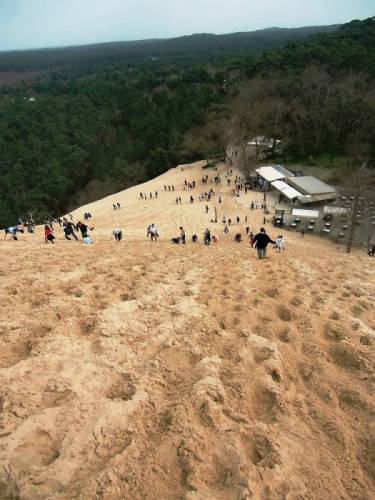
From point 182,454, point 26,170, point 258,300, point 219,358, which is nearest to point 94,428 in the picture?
point 182,454

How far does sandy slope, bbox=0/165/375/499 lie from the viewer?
3.81 m

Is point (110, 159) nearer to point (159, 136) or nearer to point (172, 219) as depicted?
point (159, 136)

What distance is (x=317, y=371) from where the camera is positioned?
5.50m

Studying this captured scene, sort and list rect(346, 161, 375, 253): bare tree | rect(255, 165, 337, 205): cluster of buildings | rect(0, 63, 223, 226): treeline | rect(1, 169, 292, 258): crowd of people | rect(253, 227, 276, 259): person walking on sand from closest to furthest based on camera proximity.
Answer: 1. rect(253, 227, 276, 259): person walking on sand
2. rect(1, 169, 292, 258): crowd of people
3. rect(346, 161, 375, 253): bare tree
4. rect(255, 165, 337, 205): cluster of buildings
5. rect(0, 63, 223, 226): treeline

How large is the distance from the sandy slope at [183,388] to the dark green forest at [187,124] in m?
37.6

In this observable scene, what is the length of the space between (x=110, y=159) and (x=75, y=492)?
66.1 m

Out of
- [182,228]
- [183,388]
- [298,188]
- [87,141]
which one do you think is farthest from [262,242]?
[87,141]

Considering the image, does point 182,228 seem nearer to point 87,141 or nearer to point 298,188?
point 298,188

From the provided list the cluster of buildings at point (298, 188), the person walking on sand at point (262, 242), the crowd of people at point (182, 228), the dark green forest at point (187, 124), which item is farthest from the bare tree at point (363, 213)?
the person walking on sand at point (262, 242)

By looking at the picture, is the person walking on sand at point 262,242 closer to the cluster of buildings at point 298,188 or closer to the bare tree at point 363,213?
the bare tree at point 363,213

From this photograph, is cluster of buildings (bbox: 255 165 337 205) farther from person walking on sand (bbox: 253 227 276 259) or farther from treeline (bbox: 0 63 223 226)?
treeline (bbox: 0 63 223 226)

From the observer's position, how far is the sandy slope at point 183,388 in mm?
3809

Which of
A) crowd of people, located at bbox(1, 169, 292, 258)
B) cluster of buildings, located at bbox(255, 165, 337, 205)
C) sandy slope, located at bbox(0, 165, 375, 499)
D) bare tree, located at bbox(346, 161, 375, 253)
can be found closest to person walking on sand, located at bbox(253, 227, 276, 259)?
crowd of people, located at bbox(1, 169, 292, 258)

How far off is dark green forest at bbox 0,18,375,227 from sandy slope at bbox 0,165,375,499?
37568 mm
